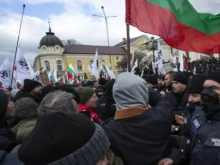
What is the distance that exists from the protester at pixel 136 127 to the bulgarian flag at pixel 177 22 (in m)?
1.96

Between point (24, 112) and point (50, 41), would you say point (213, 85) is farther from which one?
point (50, 41)

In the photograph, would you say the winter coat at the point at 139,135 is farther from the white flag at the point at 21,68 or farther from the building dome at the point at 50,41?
the building dome at the point at 50,41

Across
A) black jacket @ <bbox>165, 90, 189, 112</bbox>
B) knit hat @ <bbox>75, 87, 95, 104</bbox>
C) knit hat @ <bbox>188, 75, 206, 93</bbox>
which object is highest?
knit hat @ <bbox>188, 75, 206, 93</bbox>

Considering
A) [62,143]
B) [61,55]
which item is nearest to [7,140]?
[62,143]

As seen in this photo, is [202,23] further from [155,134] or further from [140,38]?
[140,38]

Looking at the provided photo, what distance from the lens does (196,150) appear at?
6.01 ft

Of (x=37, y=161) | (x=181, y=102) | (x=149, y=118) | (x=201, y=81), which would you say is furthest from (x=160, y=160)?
(x=181, y=102)

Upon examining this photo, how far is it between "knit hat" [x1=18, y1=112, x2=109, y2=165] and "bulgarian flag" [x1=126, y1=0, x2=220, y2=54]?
277 cm

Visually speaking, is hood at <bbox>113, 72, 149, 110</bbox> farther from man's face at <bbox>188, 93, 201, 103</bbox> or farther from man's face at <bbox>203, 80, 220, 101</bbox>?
man's face at <bbox>188, 93, 201, 103</bbox>

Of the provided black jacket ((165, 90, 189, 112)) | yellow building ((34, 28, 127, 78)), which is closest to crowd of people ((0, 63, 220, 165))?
black jacket ((165, 90, 189, 112))

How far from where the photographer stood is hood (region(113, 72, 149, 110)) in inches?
64.4

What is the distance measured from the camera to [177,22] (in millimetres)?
3438

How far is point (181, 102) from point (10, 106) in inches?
101

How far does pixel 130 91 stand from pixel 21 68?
20.1ft
